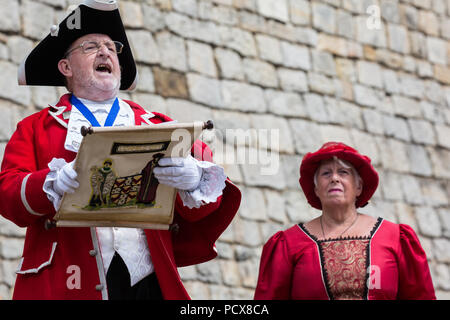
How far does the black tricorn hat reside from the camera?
4152 mm

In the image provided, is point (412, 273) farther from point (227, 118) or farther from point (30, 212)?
point (227, 118)

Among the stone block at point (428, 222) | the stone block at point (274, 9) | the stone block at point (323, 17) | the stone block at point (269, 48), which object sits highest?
the stone block at point (323, 17)

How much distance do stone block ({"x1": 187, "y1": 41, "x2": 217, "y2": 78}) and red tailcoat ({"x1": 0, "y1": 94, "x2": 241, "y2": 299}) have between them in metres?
4.36

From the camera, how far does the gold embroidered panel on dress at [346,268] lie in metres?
4.43

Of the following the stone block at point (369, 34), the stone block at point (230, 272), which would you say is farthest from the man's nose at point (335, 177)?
the stone block at point (369, 34)

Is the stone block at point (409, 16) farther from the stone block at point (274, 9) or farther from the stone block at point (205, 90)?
the stone block at point (205, 90)

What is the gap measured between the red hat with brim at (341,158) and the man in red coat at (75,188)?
935mm

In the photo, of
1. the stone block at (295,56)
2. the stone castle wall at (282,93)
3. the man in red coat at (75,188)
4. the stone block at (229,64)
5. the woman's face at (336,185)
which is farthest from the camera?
the stone block at (295,56)

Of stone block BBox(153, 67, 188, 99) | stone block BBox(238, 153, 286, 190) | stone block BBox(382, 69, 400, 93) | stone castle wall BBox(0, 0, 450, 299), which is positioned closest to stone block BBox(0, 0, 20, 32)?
stone castle wall BBox(0, 0, 450, 299)

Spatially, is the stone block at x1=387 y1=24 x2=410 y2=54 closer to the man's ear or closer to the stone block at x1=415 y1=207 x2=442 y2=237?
the stone block at x1=415 y1=207 x2=442 y2=237

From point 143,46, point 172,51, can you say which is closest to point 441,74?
point 172,51

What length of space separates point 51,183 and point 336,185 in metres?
1.56

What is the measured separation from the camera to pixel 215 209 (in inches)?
153
